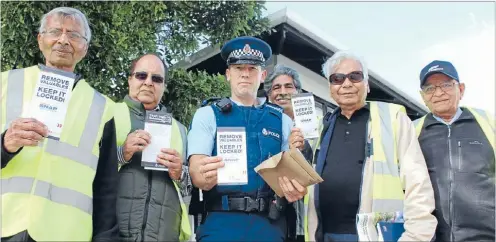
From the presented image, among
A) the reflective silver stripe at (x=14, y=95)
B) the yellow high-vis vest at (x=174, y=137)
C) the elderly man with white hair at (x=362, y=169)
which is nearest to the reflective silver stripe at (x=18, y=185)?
the reflective silver stripe at (x=14, y=95)

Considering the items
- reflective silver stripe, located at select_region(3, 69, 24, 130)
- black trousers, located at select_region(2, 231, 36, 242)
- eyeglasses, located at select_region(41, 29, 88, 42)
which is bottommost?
black trousers, located at select_region(2, 231, 36, 242)

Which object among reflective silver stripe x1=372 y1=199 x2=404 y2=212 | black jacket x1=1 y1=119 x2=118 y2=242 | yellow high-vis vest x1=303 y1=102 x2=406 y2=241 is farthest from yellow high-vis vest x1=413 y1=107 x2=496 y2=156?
black jacket x1=1 y1=119 x2=118 y2=242

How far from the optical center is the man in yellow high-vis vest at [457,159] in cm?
374

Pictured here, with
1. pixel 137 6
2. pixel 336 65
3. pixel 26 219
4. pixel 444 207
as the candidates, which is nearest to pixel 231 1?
pixel 137 6

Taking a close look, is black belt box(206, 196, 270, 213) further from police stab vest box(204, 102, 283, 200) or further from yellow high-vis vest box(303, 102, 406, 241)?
yellow high-vis vest box(303, 102, 406, 241)

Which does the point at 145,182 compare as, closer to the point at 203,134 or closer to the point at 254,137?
the point at 203,134

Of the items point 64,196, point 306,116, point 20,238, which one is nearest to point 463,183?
point 306,116

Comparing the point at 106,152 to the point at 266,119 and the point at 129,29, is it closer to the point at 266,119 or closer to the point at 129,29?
the point at 266,119

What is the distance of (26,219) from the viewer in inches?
112

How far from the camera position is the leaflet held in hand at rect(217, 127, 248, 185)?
10.6 ft

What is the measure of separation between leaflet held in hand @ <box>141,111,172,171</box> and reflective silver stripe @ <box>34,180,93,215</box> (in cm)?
51

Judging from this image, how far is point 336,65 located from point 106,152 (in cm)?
→ 190

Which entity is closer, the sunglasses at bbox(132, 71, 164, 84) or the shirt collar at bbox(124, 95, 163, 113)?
the shirt collar at bbox(124, 95, 163, 113)

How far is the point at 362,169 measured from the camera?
3.64 meters
